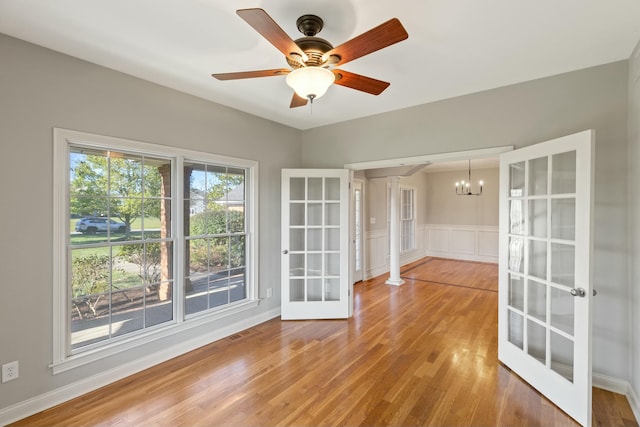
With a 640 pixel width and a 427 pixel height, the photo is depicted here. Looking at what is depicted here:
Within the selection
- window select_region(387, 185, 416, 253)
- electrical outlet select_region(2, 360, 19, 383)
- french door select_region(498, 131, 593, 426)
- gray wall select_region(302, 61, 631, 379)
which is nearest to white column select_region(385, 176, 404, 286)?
window select_region(387, 185, 416, 253)

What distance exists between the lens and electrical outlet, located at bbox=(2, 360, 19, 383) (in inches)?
79.5

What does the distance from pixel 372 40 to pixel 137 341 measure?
305 cm

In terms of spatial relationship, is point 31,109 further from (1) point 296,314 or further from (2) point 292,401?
(1) point 296,314

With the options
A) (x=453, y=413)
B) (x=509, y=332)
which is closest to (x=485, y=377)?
(x=509, y=332)

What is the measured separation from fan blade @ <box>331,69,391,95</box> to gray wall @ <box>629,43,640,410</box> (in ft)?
6.06

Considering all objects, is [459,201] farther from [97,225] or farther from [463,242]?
[97,225]

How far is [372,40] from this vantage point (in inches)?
58.1

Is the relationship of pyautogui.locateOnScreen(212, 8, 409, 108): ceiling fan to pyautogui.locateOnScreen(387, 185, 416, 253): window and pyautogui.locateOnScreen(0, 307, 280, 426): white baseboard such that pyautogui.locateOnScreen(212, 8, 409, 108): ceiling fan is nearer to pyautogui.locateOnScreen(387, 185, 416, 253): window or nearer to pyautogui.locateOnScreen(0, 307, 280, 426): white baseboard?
pyautogui.locateOnScreen(0, 307, 280, 426): white baseboard

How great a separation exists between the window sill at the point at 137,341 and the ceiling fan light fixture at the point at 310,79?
259cm

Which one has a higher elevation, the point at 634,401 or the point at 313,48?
the point at 313,48

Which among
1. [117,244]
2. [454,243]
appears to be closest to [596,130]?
[117,244]

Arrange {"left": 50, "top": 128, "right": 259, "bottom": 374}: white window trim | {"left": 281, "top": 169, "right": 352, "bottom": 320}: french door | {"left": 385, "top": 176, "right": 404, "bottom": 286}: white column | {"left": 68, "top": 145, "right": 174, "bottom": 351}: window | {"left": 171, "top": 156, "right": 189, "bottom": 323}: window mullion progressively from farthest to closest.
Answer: {"left": 385, "top": 176, "right": 404, "bottom": 286}: white column, {"left": 281, "top": 169, "right": 352, "bottom": 320}: french door, {"left": 171, "top": 156, "right": 189, "bottom": 323}: window mullion, {"left": 68, "top": 145, "right": 174, "bottom": 351}: window, {"left": 50, "top": 128, "right": 259, "bottom": 374}: white window trim

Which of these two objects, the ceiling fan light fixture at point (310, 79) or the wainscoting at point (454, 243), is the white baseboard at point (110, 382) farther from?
the wainscoting at point (454, 243)

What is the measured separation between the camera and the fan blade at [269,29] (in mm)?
1284
